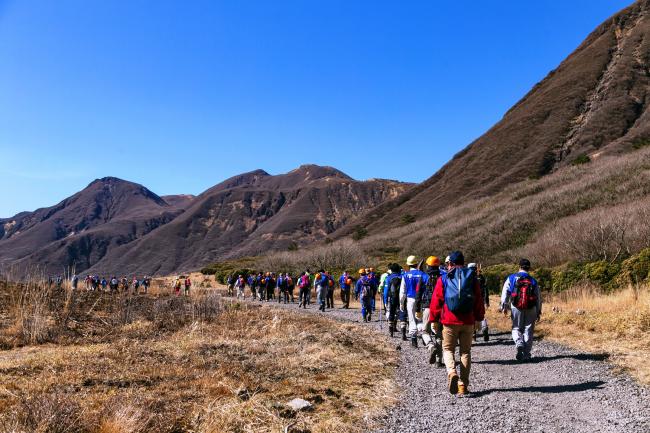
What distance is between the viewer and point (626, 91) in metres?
78.7

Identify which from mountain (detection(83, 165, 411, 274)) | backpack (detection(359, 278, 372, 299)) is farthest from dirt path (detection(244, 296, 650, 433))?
mountain (detection(83, 165, 411, 274))

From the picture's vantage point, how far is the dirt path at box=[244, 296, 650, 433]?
16.5 feet

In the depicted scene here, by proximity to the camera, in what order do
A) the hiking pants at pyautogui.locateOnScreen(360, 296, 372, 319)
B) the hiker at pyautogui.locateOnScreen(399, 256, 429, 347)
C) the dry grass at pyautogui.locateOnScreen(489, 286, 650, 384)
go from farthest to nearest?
1. the hiking pants at pyautogui.locateOnScreen(360, 296, 372, 319)
2. the hiker at pyautogui.locateOnScreen(399, 256, 429, 347)
3. the dry grass at pyautogui.locateOnScreen(489, 286, 650, 384)

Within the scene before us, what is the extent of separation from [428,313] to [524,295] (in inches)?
67.2

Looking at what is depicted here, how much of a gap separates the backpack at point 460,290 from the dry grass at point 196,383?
1.41m

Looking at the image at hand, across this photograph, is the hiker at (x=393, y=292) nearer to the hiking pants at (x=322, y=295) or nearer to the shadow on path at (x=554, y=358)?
the shadow on path at (x=554, y=358)

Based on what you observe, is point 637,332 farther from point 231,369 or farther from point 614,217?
point 614,217

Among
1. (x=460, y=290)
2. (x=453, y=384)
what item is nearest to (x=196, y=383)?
(x=453, y=384)

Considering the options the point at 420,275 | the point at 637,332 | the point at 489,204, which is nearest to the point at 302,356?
the point at 420,275

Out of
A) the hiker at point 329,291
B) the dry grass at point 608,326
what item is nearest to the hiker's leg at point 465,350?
the dry grass at point 608,326

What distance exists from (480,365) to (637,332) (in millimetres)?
3441

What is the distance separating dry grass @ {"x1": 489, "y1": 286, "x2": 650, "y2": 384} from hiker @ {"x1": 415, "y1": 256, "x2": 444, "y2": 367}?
273 centimetres

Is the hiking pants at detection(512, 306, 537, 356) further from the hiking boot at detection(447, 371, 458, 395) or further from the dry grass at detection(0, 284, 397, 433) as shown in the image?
the hiking boot at detection(447, 371, 458, 395)

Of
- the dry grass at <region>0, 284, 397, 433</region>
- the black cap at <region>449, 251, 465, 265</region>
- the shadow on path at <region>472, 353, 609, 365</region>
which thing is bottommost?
the shadow on path at <region>472, 353, 609, 365</region>
